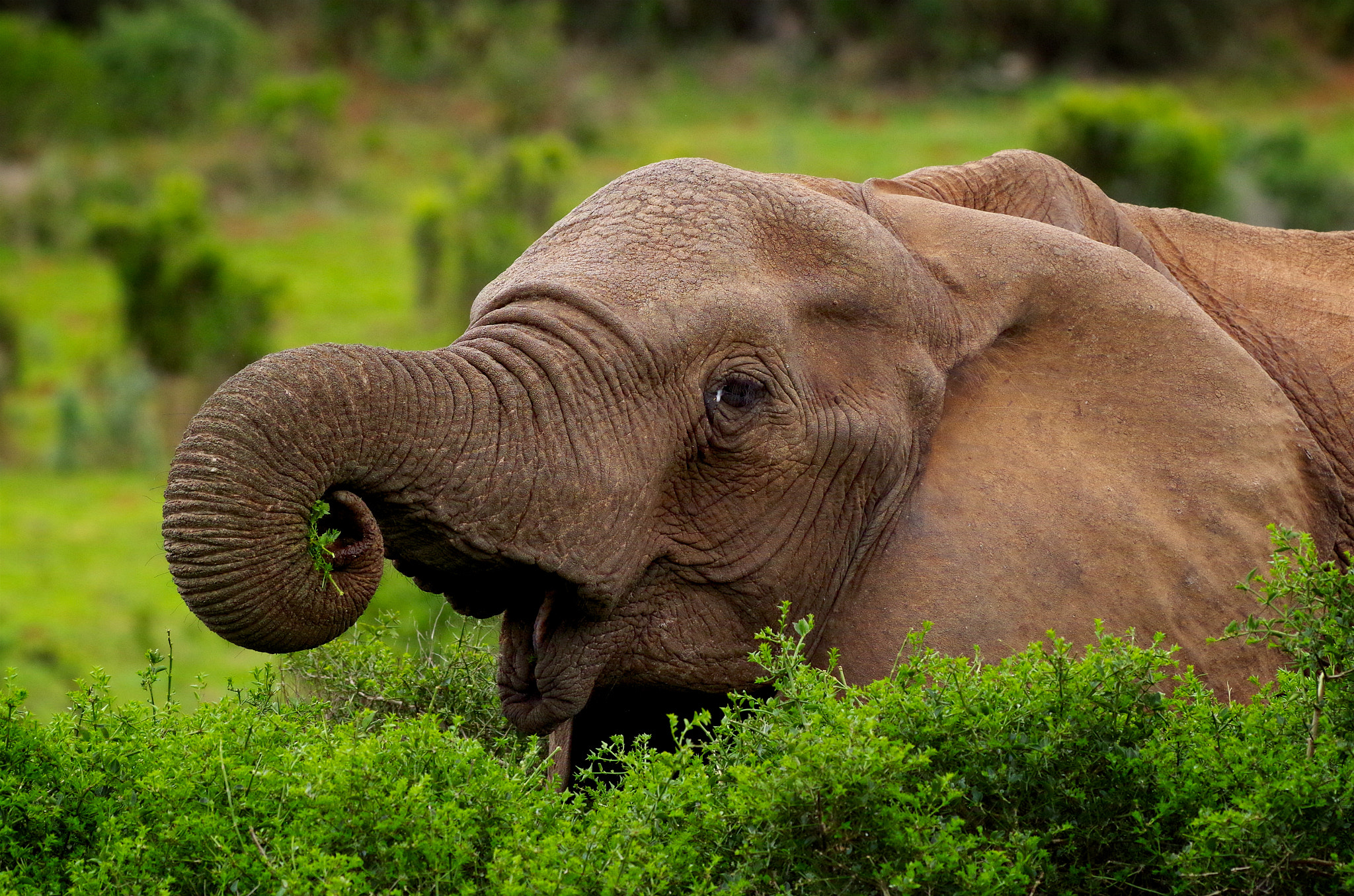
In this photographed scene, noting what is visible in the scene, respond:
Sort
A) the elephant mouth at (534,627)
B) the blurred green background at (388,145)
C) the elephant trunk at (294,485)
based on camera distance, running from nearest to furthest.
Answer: the elephant trunk at (294,485) → the elephant mouth at (534,627) → the blurred green background at (388,145)

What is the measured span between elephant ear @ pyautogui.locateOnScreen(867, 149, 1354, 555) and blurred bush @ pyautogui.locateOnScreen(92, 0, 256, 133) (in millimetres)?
25460

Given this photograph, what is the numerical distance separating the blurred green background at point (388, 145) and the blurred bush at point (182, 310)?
0.04 m

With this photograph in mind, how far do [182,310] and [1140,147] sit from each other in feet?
32.6

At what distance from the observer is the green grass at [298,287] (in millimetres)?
12227

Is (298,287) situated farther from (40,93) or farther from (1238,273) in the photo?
(1238,273)

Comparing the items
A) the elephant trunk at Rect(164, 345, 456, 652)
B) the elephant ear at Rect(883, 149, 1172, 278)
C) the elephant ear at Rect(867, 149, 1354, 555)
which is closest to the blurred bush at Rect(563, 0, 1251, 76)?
the elephant ear at Rect(867, 149, 1354, 555)

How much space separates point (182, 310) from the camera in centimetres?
1894

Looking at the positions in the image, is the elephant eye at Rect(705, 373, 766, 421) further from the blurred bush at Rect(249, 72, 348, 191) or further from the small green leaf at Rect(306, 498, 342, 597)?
the blurred bush at Rect(249, 72, 348, 191)

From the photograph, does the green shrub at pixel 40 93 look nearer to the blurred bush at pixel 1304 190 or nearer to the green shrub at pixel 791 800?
the blurred bush at pixel 1304 190

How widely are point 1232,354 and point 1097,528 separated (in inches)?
21.3

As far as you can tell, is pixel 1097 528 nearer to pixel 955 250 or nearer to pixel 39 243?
pixel 955 250

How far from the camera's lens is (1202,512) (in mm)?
3996

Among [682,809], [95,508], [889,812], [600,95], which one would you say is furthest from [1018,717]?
[600,95]

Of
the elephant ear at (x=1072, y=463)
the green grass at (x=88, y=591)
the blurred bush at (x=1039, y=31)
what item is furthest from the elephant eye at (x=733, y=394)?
the blurred bush at (x=1039, y=31)
